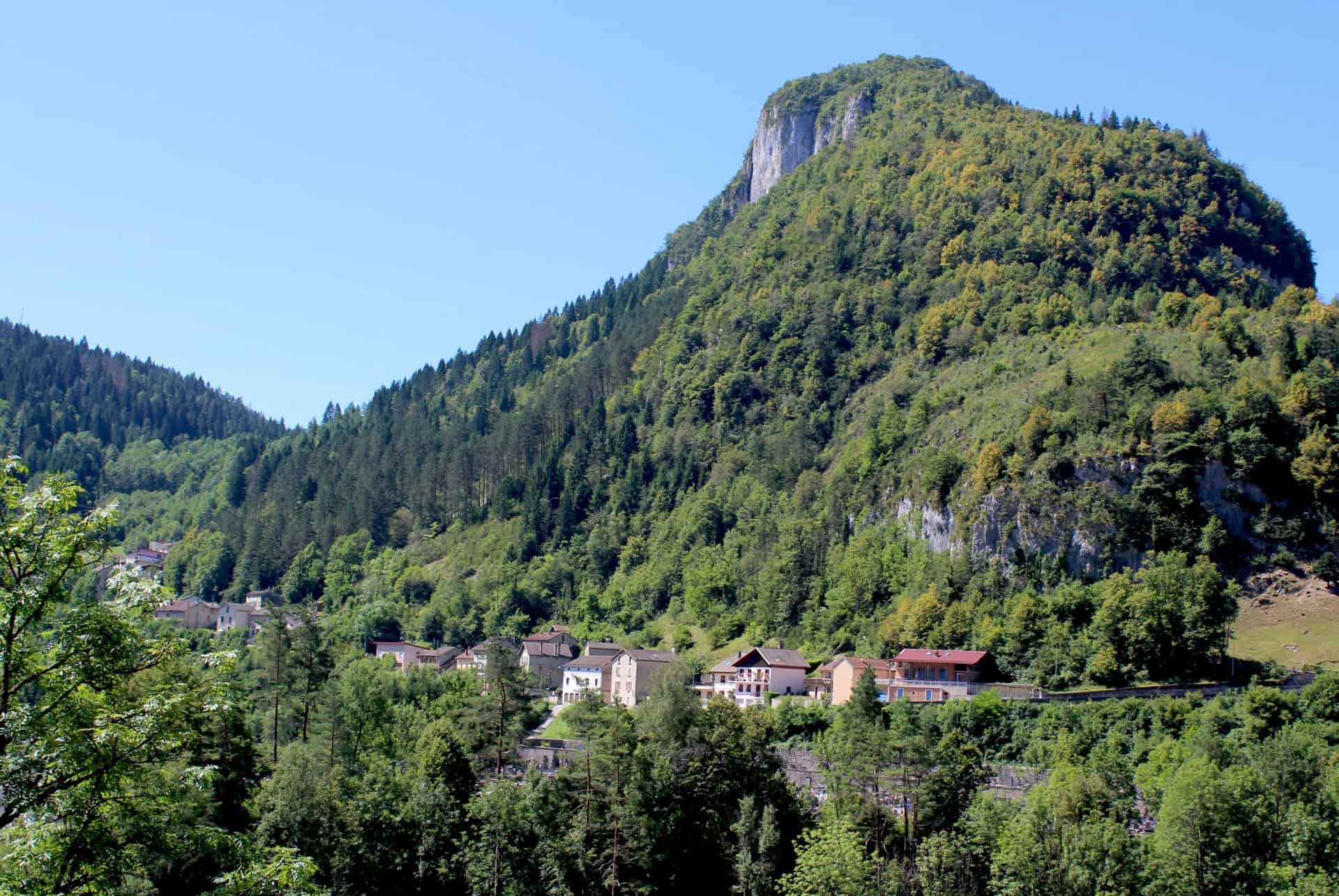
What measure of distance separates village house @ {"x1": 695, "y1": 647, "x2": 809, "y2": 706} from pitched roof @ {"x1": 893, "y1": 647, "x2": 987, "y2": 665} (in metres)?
10.8

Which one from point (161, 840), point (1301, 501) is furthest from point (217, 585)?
point (161, 840)

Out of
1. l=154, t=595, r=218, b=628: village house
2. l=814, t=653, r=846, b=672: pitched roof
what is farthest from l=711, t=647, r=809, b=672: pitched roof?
l=154, t=595, r=218, b=628: village house

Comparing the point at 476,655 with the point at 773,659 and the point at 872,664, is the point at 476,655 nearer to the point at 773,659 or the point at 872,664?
the point at 773,659

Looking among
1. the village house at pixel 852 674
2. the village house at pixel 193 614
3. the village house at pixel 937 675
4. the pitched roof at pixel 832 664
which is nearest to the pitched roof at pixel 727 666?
the pitched roof at pixel 832 664

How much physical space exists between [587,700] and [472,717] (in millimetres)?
6937

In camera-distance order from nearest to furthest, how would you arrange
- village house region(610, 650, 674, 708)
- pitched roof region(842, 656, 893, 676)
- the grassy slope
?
the grassy slope → pitched roof region(842, 656, 893, 676) → village house region(610, 650, 674, 708)

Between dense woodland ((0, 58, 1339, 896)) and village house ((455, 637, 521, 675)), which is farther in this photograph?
village house ((455, 637, 521, 675))

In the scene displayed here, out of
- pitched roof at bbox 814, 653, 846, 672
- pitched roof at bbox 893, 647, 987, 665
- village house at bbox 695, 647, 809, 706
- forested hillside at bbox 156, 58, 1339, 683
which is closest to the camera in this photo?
pitched roof at bbox 893, 647, 987, 665

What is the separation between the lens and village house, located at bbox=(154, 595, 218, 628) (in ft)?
447

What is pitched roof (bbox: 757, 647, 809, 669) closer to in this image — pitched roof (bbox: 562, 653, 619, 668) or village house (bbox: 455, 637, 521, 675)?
pitched roof (bbox: 562, 653, 619, 668)

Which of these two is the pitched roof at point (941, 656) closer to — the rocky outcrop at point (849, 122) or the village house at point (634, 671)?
the village house at point (634, 671)

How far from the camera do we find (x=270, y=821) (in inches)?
1960

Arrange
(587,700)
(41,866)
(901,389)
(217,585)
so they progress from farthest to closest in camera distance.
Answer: (217,585) < (901,389) < (587,700) < (41,866)

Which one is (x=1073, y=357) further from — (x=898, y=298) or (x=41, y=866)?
(x=41, y=866)
